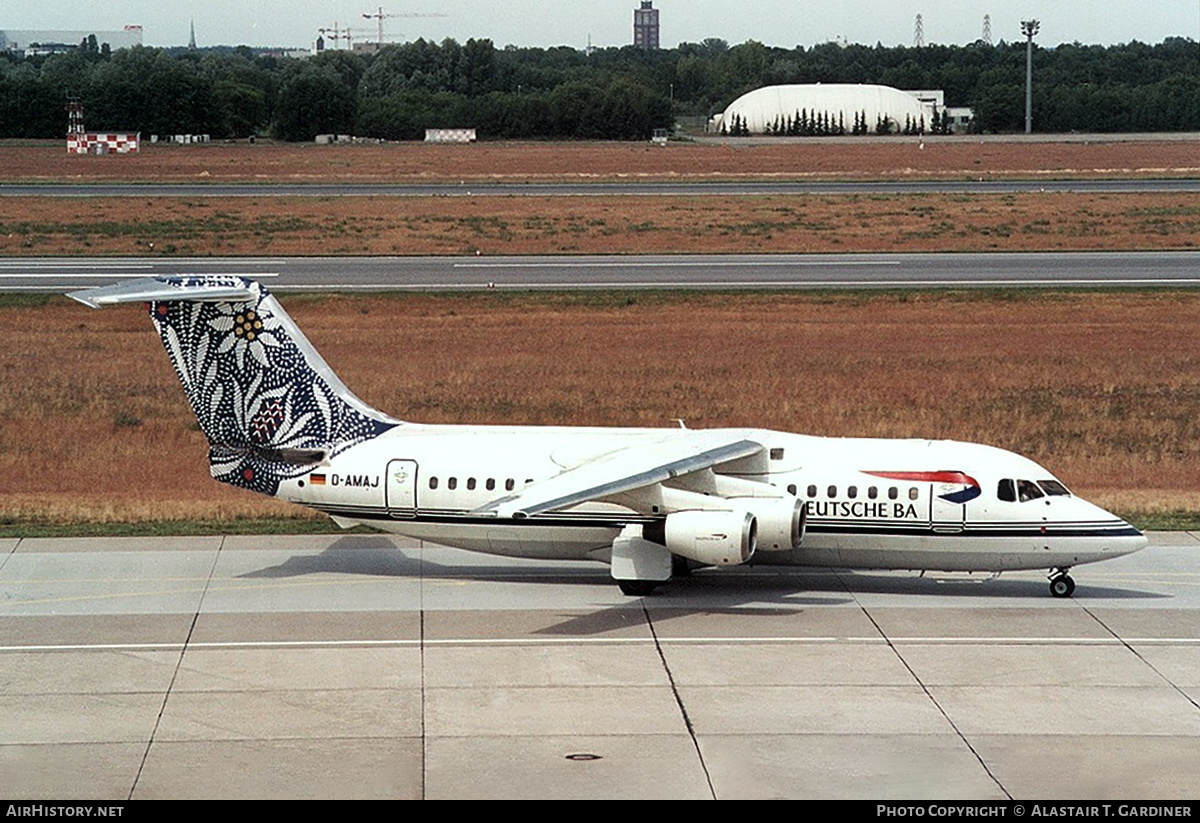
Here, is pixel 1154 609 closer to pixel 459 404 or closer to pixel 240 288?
pixel 240 288

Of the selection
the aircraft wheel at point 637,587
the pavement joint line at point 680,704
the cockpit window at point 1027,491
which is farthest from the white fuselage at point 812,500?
the pavement joint line at point 680,704

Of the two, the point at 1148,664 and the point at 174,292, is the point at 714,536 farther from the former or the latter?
the point at 174,292

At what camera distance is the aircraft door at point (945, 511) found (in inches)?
1159

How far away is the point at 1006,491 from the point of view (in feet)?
96.9

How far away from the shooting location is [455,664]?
26141mm

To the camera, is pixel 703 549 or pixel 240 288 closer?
pixel 703 549

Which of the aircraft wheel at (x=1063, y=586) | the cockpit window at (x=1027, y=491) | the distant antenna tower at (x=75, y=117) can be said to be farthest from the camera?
the distant antenna tower at (x=75, y=117)

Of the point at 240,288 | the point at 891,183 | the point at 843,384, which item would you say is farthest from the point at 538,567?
the point at 891,183

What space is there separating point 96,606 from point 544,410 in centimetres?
2226

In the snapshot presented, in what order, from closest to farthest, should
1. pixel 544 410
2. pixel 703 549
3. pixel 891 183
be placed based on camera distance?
1. pixel 703 549
2. pixel 544 410
3. pixel 891 183

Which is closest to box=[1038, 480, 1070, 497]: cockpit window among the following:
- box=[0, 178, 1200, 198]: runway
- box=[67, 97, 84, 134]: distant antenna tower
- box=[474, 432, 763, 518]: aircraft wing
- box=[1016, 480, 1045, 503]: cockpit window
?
box=[1016, 480, 1045, 503]: cockpit window

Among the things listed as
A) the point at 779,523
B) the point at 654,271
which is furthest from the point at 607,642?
the point at 654,271

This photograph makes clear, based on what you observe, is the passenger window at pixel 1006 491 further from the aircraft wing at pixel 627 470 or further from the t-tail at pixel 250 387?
the t-tail at pixel 250 387

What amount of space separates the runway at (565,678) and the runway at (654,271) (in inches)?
1647
